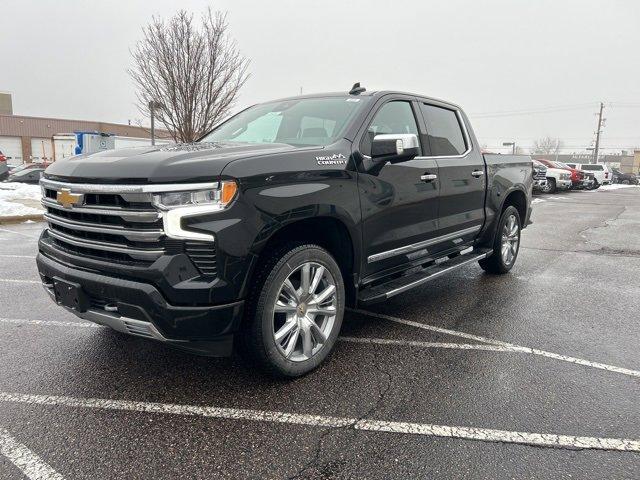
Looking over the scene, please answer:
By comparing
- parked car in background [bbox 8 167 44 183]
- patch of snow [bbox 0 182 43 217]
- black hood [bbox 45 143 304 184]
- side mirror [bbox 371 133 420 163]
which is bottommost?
patch of snow [bbox 0 182 43 217]

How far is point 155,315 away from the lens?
255 centimetres

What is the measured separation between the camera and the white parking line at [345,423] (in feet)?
8.28

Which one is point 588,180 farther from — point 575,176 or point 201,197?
point 201,197

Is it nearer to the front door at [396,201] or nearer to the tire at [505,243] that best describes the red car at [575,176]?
the tire at [505,243]

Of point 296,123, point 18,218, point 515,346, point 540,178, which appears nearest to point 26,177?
point 18,218

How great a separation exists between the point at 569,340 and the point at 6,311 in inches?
198

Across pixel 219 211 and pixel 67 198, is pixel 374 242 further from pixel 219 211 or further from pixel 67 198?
pixel 67 198

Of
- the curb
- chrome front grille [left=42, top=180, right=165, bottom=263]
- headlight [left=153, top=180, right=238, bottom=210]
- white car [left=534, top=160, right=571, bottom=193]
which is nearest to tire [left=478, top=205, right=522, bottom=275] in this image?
headlight [left=153, top=180, right=238, bottom=210]

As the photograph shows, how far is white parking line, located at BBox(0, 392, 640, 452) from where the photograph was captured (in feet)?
8.28

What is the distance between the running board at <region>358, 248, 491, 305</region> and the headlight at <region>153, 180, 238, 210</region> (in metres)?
1.43

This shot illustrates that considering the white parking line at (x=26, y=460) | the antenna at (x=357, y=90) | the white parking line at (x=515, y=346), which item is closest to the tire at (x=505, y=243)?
the white parking line at (x=515, y=346)

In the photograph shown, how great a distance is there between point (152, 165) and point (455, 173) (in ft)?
9.85

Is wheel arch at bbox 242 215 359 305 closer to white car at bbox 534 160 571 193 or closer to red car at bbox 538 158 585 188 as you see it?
white car at bbox 534 160 571 193

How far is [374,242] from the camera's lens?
3588mm
